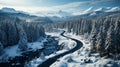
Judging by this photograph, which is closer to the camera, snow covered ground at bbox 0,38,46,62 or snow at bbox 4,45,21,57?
snow covered ground at bbox 0,38,46,62

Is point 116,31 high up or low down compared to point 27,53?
up

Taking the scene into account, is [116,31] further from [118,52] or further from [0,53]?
[0,53]

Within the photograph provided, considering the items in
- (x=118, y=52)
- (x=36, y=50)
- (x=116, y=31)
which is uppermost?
(x=116, y=31)

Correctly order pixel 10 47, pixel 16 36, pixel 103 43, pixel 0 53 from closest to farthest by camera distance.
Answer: pixel 103 43
pixel 0 53
pixel 10 47
pixel 16 36

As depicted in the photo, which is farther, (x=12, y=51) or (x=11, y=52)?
(x=12, y=51)

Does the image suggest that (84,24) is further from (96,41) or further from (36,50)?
(96,41)

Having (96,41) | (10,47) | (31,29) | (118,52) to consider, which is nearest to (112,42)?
(118,52)

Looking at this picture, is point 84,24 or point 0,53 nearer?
point 0,53

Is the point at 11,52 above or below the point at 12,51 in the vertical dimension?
below

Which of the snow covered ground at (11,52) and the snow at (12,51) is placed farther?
the snow at (12,51)

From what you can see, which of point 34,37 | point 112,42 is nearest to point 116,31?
point 112,42

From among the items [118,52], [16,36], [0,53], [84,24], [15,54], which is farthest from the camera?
[84,24]
